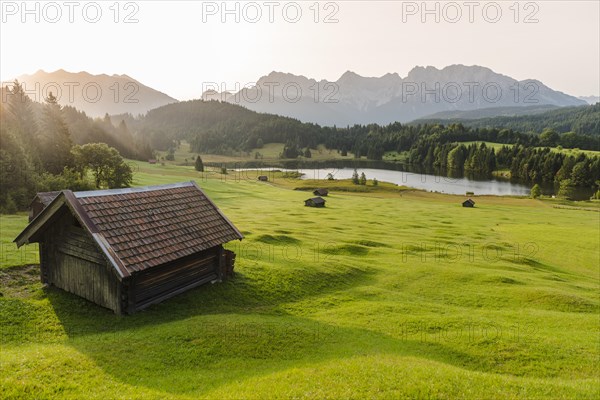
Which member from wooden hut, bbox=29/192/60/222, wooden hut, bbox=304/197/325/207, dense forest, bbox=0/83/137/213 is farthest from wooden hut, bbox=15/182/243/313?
wooden hut, bbox=304/197/325/207

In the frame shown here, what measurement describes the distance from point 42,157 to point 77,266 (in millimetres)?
70629

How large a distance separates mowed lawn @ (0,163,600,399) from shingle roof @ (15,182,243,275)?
306cm

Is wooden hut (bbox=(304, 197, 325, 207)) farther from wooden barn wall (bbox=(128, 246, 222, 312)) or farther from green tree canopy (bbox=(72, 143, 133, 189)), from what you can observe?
wooden barn wall (bbox=(128, 246, 222, 312))

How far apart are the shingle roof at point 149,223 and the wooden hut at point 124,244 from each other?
0.15 feet

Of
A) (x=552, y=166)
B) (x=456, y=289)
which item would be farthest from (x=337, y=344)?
(x=552, y=166)

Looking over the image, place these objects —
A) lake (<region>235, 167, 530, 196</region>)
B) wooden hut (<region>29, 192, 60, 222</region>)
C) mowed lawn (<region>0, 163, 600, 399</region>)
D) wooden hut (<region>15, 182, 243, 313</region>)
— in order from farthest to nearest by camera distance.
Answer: lake (<region>235, 167, 530, 196</region>), wooden hut (<region>29, 192, 60, 222</region>), wooden hut (<region>15, 182, 243, 313</region>), mowed lawn (<region>0, 163, 600, 399</region>)

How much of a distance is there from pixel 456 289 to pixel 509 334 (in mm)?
10123

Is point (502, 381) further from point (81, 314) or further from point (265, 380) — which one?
point (81, 314)

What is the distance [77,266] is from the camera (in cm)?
1986

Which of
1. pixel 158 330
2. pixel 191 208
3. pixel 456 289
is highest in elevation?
pixel 191 208

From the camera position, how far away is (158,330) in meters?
17.0

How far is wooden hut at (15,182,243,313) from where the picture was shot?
18.3 meters

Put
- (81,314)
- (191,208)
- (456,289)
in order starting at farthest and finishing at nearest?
(456,289) < (191,208) < (81,314)

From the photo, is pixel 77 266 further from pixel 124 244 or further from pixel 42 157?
pixel 42 157
